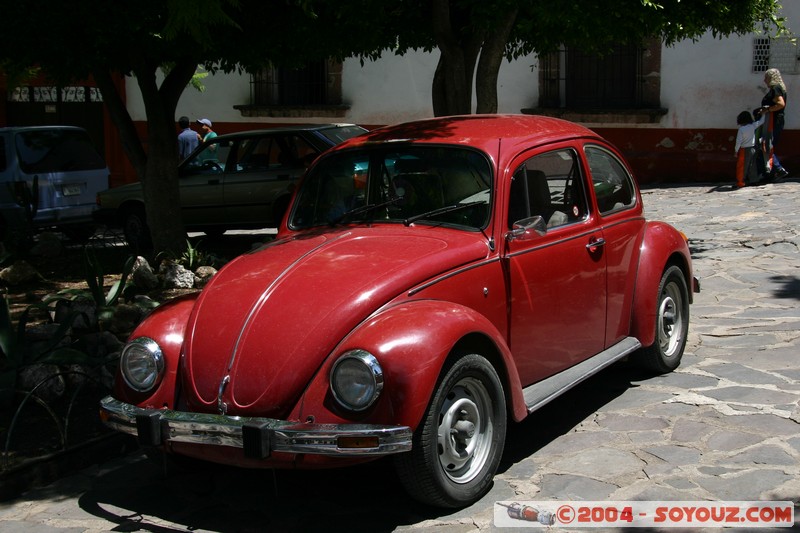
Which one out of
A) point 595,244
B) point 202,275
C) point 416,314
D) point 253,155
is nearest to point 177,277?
point 202,275

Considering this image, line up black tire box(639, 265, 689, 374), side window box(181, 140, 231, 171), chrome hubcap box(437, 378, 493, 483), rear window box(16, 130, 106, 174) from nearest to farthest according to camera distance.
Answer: chrome hubcap box(437, 378, 493, 483) < black tire box(639, 265, 689, 374) < side window box(181, 140, 231, 171) < rear window box(16, 130, 106, 174)

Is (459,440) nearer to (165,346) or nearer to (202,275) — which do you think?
(165,346)

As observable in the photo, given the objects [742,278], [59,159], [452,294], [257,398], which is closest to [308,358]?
[257,398]

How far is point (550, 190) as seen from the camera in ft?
19.2

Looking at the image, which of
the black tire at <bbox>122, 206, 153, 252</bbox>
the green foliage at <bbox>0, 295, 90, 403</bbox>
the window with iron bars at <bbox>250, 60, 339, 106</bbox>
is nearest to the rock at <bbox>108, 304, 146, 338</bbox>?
the green foliage at <bbox>0, 295, 90, 403</bbox>

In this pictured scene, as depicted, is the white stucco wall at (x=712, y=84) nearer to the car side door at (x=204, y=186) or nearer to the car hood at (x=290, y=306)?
the car side door at (x=204, y=186)

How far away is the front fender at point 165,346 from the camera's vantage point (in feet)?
15.5

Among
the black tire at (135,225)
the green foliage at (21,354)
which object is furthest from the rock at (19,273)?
the green foliage at (21,354)

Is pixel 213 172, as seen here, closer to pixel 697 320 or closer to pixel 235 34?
pixel 235 34

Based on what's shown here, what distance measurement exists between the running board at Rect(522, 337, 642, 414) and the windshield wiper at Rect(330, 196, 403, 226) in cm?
126

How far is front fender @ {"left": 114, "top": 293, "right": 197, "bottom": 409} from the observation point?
186 inches

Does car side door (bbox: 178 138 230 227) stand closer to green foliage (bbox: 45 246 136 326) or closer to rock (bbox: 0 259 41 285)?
rock (bbox: 0 259 41 285)

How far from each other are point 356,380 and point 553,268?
5.57 feet

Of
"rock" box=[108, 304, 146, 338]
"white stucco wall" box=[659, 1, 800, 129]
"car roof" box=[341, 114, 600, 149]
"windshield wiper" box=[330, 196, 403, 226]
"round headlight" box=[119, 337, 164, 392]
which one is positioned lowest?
"rock" box=[108, 304, 146, 338]
